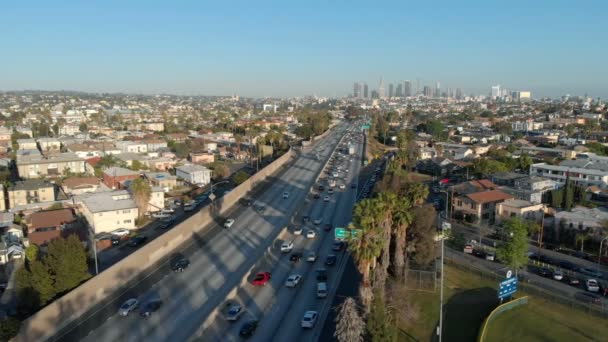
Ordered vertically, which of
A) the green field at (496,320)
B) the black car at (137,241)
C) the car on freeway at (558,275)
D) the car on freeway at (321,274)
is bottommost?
the black car at (137,241)

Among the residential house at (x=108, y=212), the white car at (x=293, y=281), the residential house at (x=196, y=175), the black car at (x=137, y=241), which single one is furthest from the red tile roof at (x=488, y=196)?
the residential house at (x=196, y=175)

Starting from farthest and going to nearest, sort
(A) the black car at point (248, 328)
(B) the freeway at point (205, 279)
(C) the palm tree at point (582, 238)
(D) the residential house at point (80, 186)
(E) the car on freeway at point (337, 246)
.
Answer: (D) the residential house at point (80, 186), (C) the palm tree at point (582, 238), (E) the car on freeway at point (337, 246), (B) the freeway at point (205, 279), (A) the black car at point (248, 328)

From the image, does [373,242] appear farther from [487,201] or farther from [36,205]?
[36,205]

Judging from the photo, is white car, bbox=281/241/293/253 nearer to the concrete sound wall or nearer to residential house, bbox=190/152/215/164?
the concrete sound wall

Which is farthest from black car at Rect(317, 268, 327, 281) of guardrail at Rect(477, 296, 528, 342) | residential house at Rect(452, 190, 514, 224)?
residential house at Rect(452, 190, 514, 224)

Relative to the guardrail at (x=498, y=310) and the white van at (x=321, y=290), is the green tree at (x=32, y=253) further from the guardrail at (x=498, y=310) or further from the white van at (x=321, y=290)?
the guardrail at (x=498, y=310)
